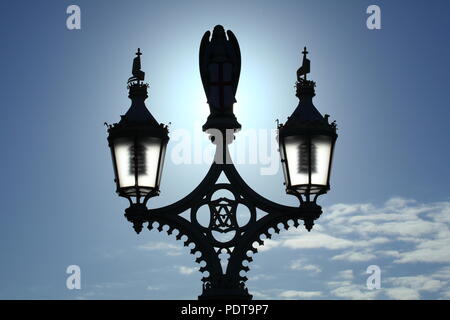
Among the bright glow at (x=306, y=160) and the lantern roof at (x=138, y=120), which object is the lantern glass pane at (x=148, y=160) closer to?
the lantern roof at (x=138, y=120)

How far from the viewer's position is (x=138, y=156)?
32.3 ft

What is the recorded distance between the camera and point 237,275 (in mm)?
9930

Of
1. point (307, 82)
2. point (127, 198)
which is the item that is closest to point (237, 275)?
point (127, 198)

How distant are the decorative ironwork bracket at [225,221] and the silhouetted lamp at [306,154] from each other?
8.3 inches

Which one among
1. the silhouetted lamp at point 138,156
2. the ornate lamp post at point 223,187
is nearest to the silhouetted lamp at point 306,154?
the ornate lamp post at point 223,187

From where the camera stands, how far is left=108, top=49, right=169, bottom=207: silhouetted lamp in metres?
9.82

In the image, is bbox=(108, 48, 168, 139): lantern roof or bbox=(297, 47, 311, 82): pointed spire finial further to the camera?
bbox=(297, 47, 311, 82): pointed spire finial

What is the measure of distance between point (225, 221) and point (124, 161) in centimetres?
118

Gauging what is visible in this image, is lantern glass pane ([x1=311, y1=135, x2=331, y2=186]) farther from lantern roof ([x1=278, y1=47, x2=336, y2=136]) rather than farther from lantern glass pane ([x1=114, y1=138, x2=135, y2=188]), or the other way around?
lantern glass pane ([x1=114, y1=138, x2=135, y2=188])

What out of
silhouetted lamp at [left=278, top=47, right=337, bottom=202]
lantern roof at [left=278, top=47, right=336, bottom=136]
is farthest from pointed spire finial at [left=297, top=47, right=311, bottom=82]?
silhouetted lamp at [left=278, top=47, right=337, bottom=202]

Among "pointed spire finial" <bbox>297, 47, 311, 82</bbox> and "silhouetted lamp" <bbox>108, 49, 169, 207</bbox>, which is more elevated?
"pointed spire finial" <bbox>297, 47, 311, 82</bbox>
